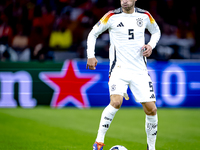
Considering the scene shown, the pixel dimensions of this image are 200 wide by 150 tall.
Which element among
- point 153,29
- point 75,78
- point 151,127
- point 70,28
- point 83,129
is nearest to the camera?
point 151,127

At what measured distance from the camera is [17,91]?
33.4 ft

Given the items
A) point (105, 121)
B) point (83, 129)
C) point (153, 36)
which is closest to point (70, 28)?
point (83, 129)

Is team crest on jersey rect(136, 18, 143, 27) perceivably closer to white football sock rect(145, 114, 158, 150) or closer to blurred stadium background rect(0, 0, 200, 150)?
white football sock rect(145, 114, 158, 150)

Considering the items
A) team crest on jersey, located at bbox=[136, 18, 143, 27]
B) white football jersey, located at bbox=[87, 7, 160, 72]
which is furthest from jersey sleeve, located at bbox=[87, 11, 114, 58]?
team crest on jersey, located at bbox=[136, 18, 143, 27]

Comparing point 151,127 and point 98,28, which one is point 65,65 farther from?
point 151,127

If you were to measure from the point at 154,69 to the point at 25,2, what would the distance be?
20.2 ft

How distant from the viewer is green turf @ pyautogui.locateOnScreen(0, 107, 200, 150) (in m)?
5.75

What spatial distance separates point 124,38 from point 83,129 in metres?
3.06

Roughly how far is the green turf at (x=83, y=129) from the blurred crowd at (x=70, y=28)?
2.05 meters

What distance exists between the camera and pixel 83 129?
7.33 m

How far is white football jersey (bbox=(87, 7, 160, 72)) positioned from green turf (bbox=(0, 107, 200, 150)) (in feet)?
4.80

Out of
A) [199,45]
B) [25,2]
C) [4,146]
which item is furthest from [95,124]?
[25,2]

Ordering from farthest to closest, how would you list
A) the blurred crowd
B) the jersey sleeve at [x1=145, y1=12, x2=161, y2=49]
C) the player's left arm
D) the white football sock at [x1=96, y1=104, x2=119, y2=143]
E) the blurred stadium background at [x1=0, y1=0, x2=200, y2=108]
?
the blurred crowd → the blurred stadium background at [x1=0, y1=0, x2=200, y2=108] → the jersey sleeve at [x1=145, y1=12, x2=161, y2=49] → the player's left arm → the white football sock at [x1=96, y1=104, x2=119, y2=143]

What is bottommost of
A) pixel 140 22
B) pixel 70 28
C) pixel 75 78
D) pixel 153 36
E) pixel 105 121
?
pixel 75 78
